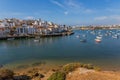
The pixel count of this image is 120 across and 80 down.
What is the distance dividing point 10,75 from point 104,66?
13153mm

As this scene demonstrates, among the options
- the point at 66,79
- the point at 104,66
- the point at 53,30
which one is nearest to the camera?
the point at 66,79

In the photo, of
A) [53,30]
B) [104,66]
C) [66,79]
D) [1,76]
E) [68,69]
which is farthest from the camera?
[53,30]

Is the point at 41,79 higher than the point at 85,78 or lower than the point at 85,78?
lower

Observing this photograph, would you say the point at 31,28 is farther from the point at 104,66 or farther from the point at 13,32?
the point at 104,66

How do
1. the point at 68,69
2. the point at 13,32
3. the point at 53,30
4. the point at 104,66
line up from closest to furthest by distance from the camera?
the point at 68,69 < the point at 104,66 < the point at 13,32 < the point at 53,30

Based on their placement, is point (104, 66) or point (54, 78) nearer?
point (54, 78)

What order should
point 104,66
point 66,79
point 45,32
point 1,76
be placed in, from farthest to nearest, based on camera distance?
point 45,32, point 104,66, point 1,76, point 66,79

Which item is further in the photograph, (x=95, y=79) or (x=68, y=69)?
(x=68, y=69)

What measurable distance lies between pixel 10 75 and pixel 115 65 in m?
14.5

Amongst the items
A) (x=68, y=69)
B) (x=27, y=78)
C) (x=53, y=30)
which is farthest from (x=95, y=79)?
(x=53, y=30)

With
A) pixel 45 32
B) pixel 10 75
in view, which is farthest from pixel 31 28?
pixel 10 75

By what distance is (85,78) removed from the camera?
39.2 ft

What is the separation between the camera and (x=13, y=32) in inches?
3981

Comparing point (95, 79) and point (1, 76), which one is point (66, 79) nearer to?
point (95, 79)
